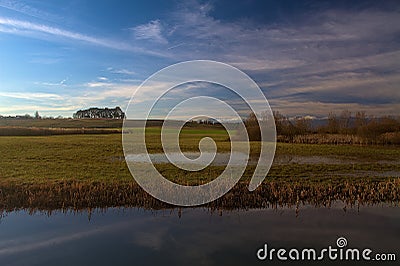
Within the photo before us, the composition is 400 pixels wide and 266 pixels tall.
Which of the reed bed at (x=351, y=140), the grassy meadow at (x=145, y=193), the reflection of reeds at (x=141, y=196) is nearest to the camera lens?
the reflection of reeds at (x=141, y=196)

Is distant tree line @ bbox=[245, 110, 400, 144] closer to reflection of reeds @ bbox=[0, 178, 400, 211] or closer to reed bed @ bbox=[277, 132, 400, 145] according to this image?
reed bed @ bbox=[277, 132, 400, 145]

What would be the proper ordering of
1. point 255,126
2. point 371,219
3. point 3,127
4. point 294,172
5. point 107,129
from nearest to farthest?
point 371,219 < point 294,172 < point 3,127 < point 255,126 < point 107,129

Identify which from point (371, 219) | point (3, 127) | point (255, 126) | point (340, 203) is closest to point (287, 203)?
point (340, 203)

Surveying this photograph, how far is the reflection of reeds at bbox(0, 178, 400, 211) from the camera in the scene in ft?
43.3

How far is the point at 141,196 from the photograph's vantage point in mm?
13945

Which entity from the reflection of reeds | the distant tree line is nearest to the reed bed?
the distant tree line

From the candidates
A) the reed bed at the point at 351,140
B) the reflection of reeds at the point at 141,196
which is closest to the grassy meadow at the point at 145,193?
the reflection of reeds at the point at 141,196

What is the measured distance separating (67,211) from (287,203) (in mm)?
9116

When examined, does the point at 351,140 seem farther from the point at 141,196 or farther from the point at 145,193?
the point at 141,196

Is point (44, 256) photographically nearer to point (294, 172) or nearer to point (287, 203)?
point (287, 203)

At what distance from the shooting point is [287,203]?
13.7 metres

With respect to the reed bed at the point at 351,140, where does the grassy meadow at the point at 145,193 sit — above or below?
below

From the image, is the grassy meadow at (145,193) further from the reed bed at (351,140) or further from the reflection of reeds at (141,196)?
the reed bed at (351,140)

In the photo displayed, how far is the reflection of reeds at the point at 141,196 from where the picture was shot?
1319 centimetres
